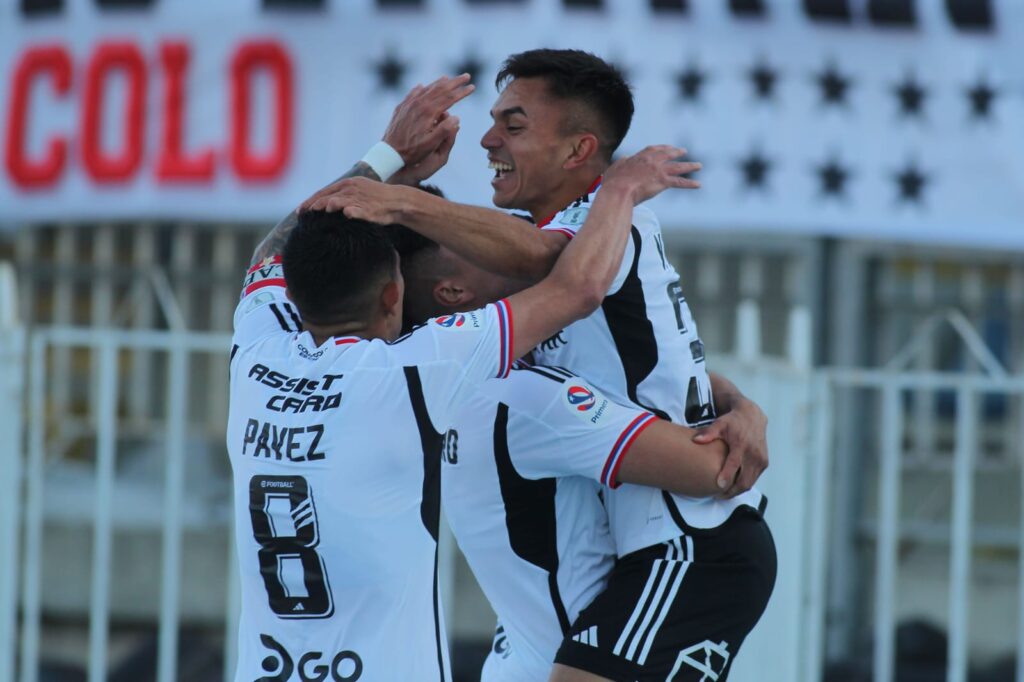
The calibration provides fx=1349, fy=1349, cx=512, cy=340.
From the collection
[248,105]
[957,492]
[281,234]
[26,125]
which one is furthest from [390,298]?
[26,125]

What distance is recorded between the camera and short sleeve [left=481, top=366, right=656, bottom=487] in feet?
9.05

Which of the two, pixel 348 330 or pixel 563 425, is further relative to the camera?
pixel 563 425

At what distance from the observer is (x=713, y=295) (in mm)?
8047

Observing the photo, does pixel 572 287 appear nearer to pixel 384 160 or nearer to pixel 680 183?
pixel 680 183

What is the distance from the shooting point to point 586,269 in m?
2.62

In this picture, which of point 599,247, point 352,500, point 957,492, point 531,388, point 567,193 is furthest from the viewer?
point 957,492

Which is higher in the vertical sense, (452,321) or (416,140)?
(416,140)

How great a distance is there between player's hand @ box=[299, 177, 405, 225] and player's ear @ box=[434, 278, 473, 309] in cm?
39

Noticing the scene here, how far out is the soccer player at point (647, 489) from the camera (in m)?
2.73

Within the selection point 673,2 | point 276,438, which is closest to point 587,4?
point 673,2

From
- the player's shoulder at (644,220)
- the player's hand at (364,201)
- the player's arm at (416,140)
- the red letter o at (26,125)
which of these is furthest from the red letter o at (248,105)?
the player's hand at (364,201)

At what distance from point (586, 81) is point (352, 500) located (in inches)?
46.0

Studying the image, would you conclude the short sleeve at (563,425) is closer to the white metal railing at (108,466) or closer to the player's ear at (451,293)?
the player's ear at (451,293)

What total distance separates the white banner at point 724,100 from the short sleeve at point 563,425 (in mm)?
3607
